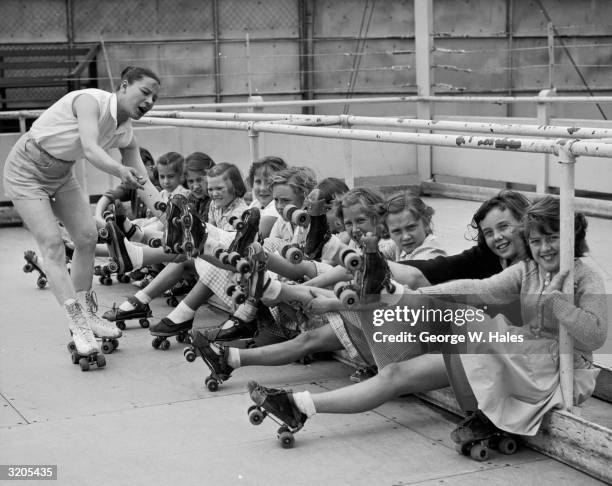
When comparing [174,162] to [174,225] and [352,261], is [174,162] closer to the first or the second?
[174,225]

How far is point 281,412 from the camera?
12.1ft

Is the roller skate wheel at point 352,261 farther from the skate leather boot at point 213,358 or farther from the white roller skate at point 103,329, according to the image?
the white roller skate at point 103,329

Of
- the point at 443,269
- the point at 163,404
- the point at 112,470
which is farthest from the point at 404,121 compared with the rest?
the point at 112,470

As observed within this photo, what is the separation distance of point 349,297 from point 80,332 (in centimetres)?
177

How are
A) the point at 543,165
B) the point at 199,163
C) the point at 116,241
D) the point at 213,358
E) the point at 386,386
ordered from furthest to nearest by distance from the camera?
the point at 543,165 → the point at 199,163 → the point at 116,241 → the point at 213,358 → the point at 386,386

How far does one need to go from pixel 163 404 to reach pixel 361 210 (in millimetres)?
1143

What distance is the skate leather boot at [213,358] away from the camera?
170 inches

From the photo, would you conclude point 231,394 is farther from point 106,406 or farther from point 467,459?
point 467,459

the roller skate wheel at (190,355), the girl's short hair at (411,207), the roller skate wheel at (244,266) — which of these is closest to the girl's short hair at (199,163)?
the roller skate wheel at (190,355)

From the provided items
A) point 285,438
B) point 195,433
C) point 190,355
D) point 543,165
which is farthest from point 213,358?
point 543,165

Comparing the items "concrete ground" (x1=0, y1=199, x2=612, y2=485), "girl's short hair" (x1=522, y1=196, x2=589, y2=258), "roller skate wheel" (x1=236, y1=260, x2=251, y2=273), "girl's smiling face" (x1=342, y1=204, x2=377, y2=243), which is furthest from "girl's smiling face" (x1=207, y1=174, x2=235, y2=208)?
"girl's short hair" (x1=522, y1=196, x2=589, y2=258)

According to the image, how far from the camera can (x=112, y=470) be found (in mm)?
3494

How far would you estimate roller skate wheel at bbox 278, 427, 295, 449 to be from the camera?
3.66 metres

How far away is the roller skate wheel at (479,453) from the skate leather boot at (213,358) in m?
1.27
